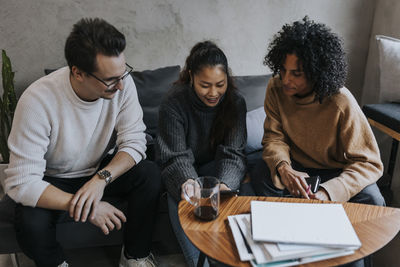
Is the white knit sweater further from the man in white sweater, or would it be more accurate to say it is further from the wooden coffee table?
the wooden coffee table

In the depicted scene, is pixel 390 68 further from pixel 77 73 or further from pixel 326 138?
pixel 77 73

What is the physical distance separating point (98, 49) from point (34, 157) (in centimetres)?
47

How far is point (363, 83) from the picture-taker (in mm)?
2539

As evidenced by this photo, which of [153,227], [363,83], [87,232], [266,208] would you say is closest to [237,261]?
[266,208]

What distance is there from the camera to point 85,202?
4.53 feet

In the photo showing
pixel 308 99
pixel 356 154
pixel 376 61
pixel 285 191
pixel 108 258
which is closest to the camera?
pixel 356 154

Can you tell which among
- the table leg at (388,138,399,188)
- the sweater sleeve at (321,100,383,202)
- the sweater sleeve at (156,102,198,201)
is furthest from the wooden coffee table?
the table leg at (388,138,399,188)

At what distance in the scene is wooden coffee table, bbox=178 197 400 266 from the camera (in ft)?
3.29

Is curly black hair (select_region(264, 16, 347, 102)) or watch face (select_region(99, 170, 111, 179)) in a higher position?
curly black hair (select_region(264, 16, 347, 102))

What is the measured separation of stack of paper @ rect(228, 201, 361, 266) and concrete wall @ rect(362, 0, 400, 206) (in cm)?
129

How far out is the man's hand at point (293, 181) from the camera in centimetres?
133

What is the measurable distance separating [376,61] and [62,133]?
197 cm

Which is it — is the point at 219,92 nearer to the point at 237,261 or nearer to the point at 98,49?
the point at 98,49

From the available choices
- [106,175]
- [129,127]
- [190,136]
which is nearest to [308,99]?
[190,136]
